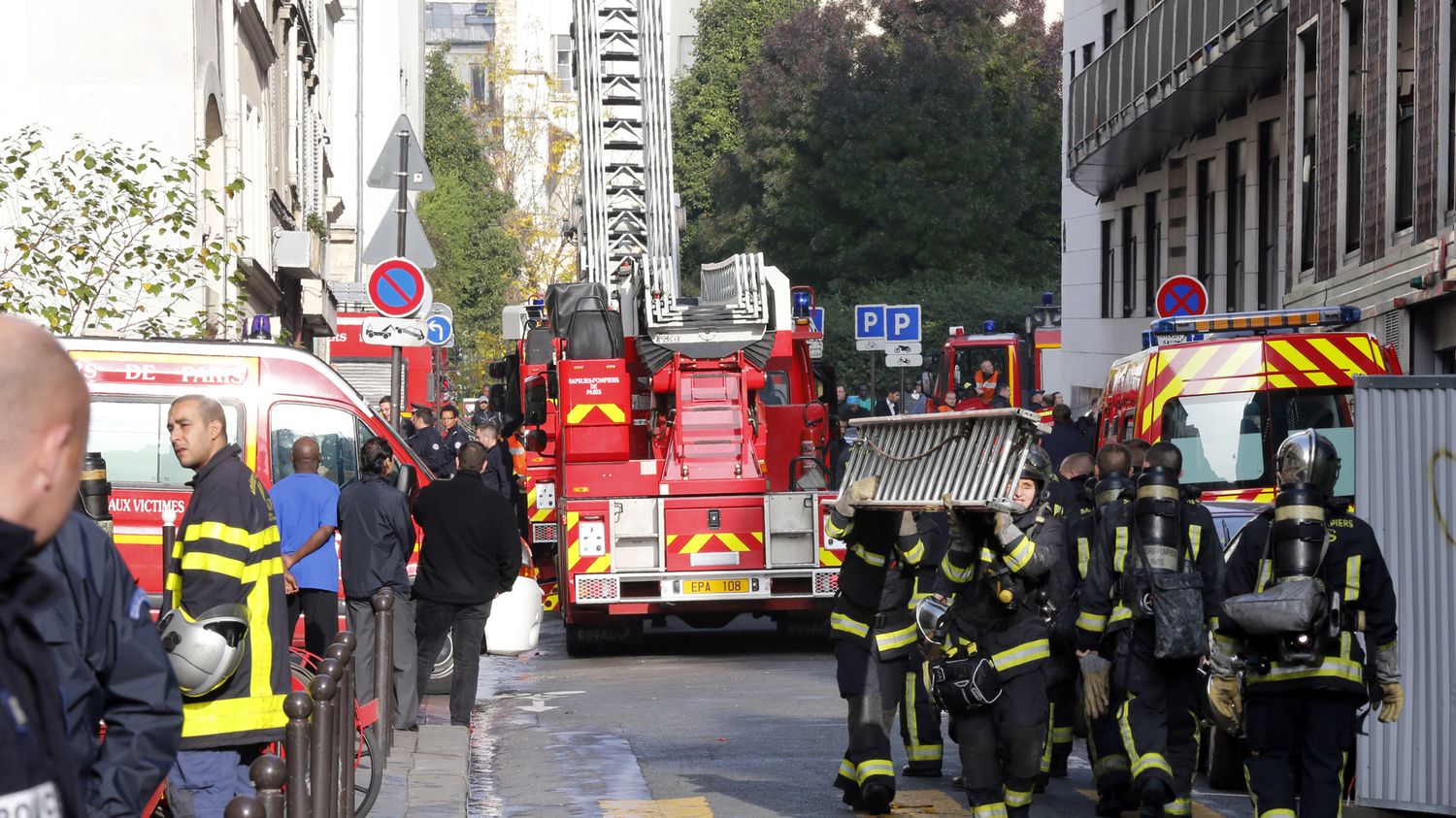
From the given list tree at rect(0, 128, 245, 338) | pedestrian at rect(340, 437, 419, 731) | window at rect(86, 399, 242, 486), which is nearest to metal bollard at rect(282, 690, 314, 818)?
pedestrian at rect(340, 437, 419, 731)

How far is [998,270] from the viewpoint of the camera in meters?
53.7

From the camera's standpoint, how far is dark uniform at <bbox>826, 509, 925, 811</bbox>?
923 centimetres

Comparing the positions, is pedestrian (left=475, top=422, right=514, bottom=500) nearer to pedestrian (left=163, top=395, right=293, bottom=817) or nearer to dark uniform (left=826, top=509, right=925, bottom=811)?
dark uniform (left=826, top=509, right=925, bottom=811)

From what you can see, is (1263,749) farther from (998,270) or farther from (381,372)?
(998,270)

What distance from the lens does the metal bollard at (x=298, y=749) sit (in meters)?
5.96

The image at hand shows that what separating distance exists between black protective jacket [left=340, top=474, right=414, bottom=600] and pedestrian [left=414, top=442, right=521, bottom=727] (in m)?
0.39

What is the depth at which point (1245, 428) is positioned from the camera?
1330 cm

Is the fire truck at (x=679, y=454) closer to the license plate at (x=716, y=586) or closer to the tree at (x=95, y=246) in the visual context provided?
the license plate at (x=716, y=586)

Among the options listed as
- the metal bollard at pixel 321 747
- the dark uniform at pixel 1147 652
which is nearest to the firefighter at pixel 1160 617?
the dark uniform at pixel 1147 652

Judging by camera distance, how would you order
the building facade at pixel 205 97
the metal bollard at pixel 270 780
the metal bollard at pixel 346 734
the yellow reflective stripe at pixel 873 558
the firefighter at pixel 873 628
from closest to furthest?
the metal bollard at pixel 270 780, the metal bollard at pixel 346 734, the firefighter at pixel 873 628, the yellow reflective stripe at pixel 873 558, the building facade at pixel 205 97

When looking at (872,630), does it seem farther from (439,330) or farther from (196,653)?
(439,330)

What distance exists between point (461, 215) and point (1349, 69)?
154ft

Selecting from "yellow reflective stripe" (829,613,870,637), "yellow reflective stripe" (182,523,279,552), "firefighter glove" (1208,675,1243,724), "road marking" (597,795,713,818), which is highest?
"yellow reflective stripe" (182,523,279,552)

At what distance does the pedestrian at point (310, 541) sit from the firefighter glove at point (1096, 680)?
158 inches
